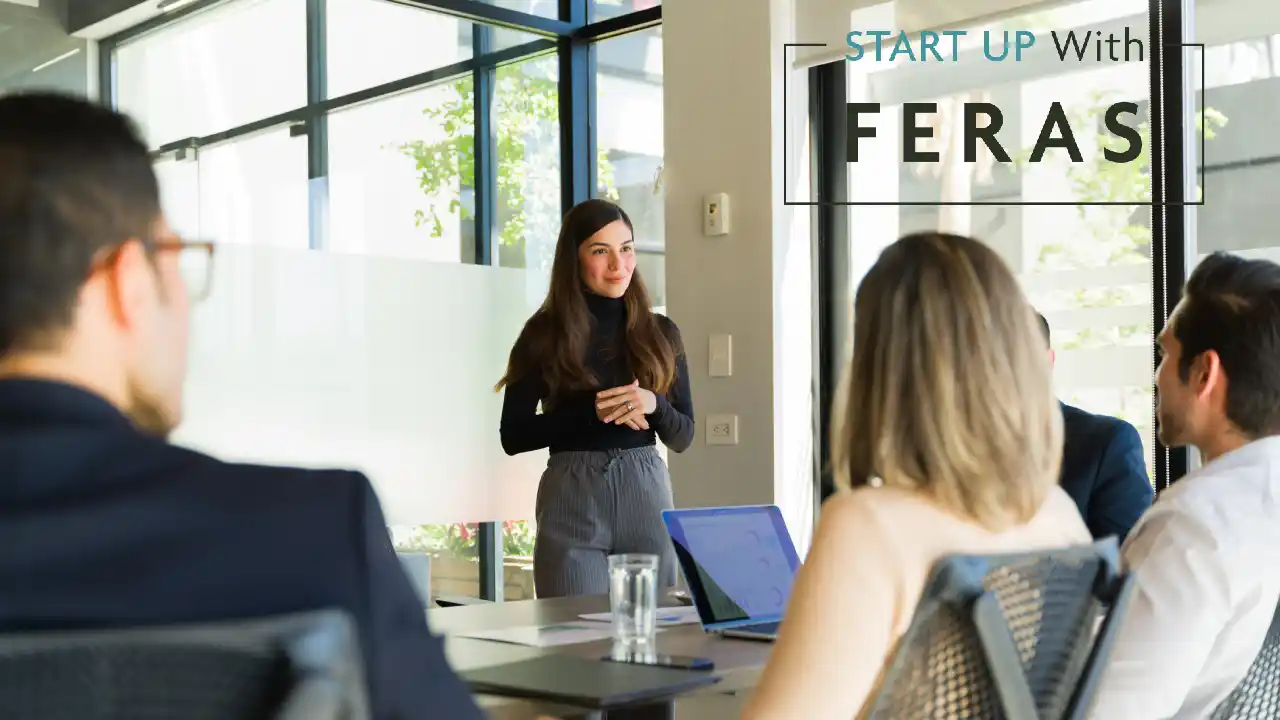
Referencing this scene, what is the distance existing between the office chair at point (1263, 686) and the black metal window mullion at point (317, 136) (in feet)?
10.2

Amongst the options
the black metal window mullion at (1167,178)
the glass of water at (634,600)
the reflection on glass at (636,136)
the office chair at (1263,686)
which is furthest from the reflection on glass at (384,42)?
the office chair at (1263,686)

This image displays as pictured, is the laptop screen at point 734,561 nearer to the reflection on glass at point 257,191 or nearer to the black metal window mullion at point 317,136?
the reflection on glass at point 257,191

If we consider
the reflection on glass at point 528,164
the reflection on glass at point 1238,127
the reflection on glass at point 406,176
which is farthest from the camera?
the reflection on glass at point 528,164

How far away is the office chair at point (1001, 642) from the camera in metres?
1.26

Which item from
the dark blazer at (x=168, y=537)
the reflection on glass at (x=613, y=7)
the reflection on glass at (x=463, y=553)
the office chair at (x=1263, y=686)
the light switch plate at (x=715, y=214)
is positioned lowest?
the reflection on glass at (x=463, y=553)

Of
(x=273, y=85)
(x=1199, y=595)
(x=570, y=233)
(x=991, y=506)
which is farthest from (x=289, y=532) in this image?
(x=273, y=85)

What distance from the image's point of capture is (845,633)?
1.36 meters

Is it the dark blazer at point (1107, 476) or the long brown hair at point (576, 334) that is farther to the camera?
the long brown hair at point (576, 334)

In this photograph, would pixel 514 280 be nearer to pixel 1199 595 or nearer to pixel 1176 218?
pixel 1176 218

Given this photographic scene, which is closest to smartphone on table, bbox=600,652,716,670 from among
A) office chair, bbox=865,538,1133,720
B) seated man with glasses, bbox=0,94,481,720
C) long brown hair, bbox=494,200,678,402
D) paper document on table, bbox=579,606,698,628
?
paper document on table, bbox=579,606,698,628

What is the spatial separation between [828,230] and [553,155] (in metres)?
1.08

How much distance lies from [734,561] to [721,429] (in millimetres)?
2022

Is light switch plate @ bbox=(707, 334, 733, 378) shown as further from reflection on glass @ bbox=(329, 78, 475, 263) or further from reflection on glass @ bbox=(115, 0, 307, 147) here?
reflection on glass @ bbox=(115, 0, 307, 147)

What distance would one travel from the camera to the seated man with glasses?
2.55 ft
